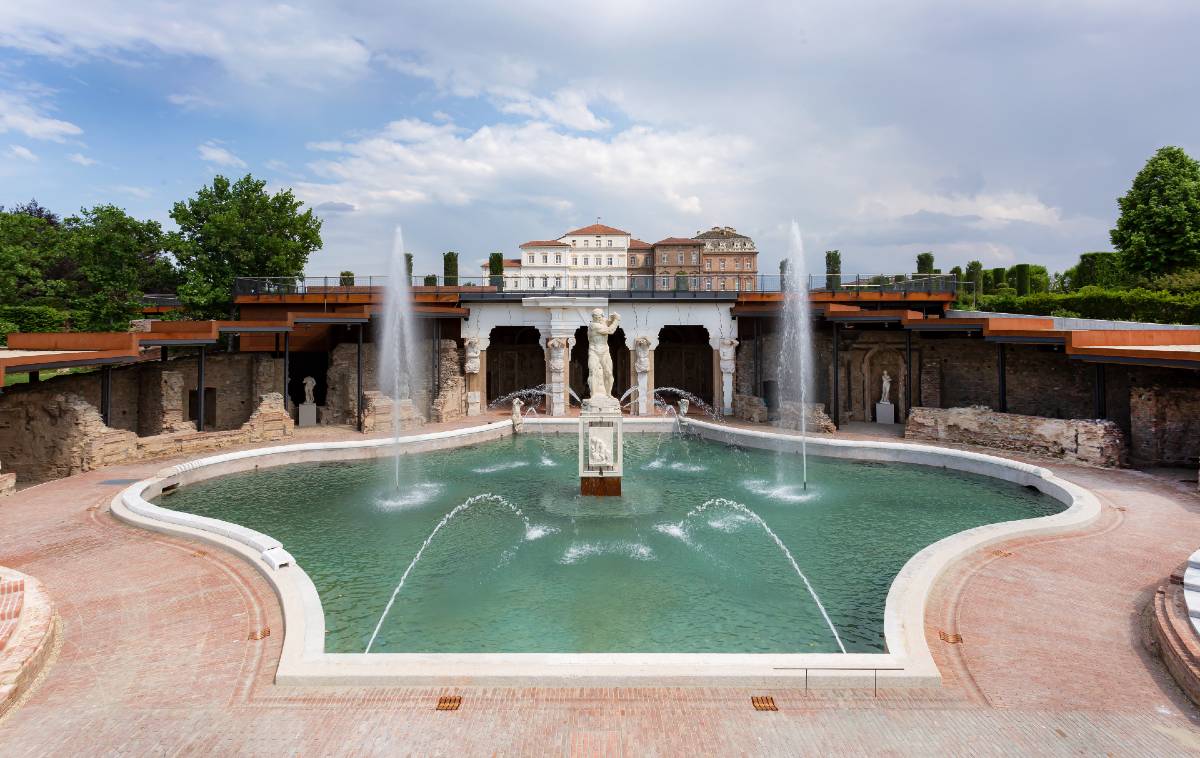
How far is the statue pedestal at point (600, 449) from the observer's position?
1492cm

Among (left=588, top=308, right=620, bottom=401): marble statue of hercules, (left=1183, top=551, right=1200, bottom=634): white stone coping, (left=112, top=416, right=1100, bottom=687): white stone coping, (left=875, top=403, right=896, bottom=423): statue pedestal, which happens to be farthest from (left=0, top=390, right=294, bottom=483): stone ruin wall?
(left=875, top=403, right=896, bottom=423): statue pedestal

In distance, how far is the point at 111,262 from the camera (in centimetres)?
3547

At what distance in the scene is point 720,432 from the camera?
23.7 meters

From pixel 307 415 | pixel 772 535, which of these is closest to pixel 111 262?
pixel 307 415

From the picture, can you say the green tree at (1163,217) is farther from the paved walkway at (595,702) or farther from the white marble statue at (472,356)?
the white marble statue at (472,356)

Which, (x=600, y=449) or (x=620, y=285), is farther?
(x=620, y=285)

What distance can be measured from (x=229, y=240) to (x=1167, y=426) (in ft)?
137

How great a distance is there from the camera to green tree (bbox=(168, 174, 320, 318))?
108ft

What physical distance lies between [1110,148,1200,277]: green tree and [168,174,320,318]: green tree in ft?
155

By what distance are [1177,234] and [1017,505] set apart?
27.3 metres

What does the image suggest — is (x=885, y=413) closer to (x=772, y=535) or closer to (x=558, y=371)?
(x=558, y=371)

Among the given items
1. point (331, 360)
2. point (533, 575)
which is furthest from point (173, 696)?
point (331, 360)

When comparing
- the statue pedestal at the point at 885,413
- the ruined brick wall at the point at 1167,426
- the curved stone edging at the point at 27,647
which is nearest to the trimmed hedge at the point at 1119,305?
the statue pedestal at the point at 885,413

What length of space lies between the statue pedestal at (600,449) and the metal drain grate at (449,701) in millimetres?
8864
